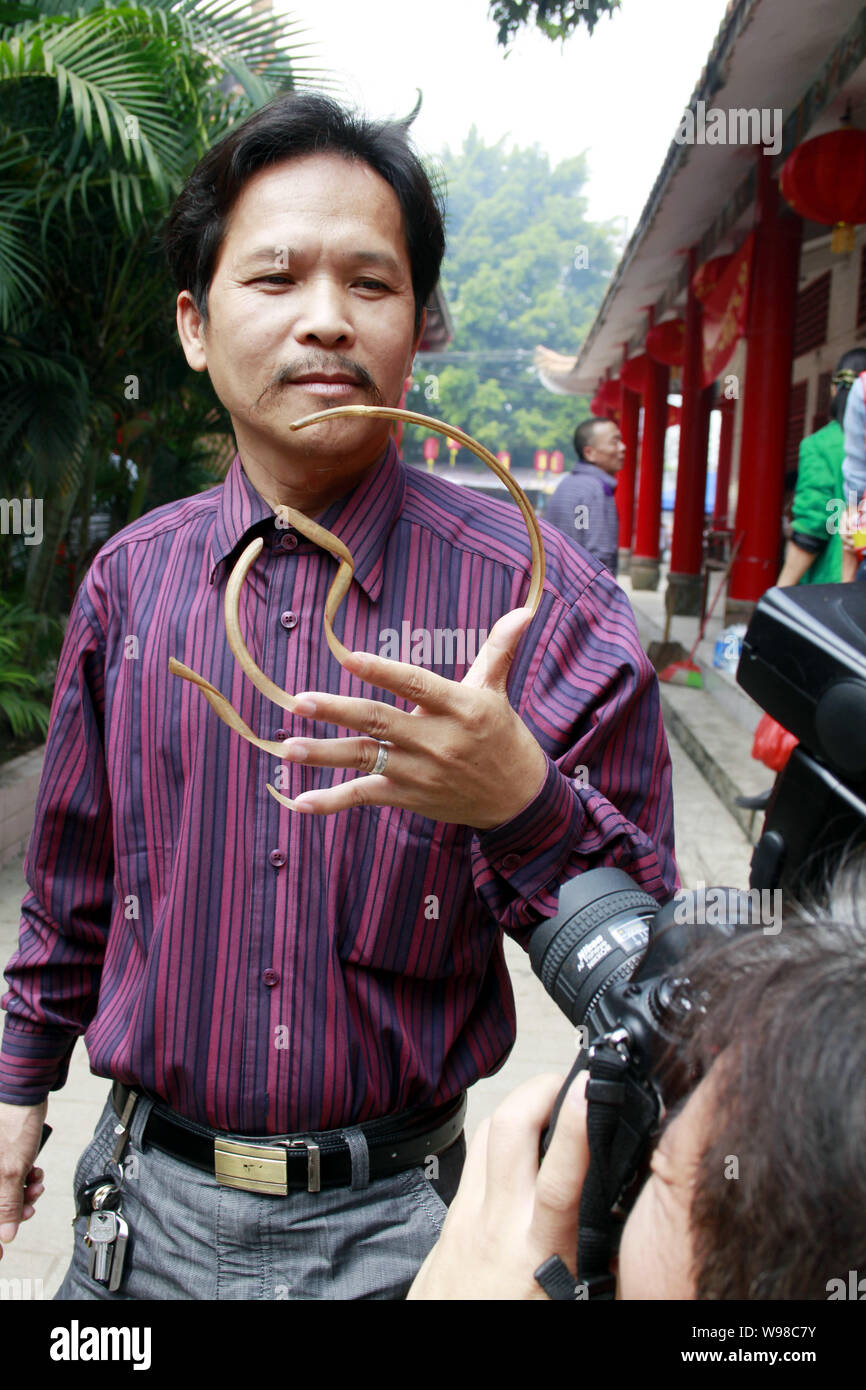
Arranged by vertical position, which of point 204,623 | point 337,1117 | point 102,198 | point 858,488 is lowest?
point 337,1117

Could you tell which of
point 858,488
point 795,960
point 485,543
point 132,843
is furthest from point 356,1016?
point 858,488

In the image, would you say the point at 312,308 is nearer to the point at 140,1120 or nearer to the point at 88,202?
the point at 140,1120

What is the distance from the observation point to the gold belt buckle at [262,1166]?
1.15 metres

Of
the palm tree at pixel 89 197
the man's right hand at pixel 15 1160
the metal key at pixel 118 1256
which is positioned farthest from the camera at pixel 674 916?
the palm tree at pixel 89 197

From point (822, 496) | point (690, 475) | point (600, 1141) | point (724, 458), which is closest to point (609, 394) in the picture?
point (724, 458)

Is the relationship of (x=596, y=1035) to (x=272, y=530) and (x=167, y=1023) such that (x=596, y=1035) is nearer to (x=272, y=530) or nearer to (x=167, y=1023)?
(x=167, y=1023)

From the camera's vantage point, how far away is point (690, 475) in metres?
9.72

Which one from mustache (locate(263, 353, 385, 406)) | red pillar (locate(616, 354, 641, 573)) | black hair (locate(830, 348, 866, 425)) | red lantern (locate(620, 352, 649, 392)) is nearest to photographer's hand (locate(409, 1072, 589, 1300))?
mustache (locate(263, 353, 385, 406))

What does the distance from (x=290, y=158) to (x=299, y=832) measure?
72 cm

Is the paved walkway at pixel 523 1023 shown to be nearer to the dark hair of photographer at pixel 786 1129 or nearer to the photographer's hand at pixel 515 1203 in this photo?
the photographer's hand at pixel 515 1203

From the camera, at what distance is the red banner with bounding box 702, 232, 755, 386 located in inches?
254

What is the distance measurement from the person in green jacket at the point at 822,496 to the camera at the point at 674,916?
2794mm

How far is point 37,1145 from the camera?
1403 mm

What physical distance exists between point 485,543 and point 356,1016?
1.75ft
